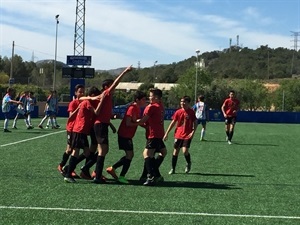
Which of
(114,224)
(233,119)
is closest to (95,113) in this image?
(114,224)

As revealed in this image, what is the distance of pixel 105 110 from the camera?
965cm

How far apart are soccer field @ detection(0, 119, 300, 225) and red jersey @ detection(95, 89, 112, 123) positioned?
3.76ft

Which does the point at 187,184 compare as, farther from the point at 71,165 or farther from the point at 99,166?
the point at 71,165

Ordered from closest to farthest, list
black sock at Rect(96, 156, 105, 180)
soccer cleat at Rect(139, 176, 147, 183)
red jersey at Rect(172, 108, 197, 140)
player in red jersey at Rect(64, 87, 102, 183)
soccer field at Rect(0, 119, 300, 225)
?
soccer field at Rect(0, 119, 300, 225) → black sock at Rect(96, 156, 105, 180) → player in red jersey at Rect(64, 87, 102, 183) → soccer cleat at Rect(139, 176, 147, 183) → red jersey at Rect(172, 108, 197, 140)

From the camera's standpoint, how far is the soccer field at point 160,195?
7.09 metres

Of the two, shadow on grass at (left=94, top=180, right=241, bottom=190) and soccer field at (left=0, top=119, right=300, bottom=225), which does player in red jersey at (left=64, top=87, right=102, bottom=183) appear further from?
shadow on grass at (left=94, top=180, right=241, bottom=190)

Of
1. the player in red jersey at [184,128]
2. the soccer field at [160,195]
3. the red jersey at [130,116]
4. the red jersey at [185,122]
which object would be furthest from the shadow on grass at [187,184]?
the red jersey at [185,122]

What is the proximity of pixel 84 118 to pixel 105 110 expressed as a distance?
1.48 ft

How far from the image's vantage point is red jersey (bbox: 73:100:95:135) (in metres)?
9.80

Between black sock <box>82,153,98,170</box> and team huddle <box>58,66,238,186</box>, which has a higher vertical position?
team huddle <box>58,66,238,186</box>

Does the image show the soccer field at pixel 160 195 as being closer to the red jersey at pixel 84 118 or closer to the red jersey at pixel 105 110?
the red jersey at pixel 84 118

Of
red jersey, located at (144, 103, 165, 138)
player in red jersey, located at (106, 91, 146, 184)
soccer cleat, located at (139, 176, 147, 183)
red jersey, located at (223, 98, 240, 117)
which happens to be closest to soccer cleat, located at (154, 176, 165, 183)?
soccer cleat, located at (139, 176, 147, 183)

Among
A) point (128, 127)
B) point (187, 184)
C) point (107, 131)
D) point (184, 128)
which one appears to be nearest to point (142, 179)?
point (187, 184)

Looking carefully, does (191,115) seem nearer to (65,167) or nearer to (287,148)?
(65,167)
